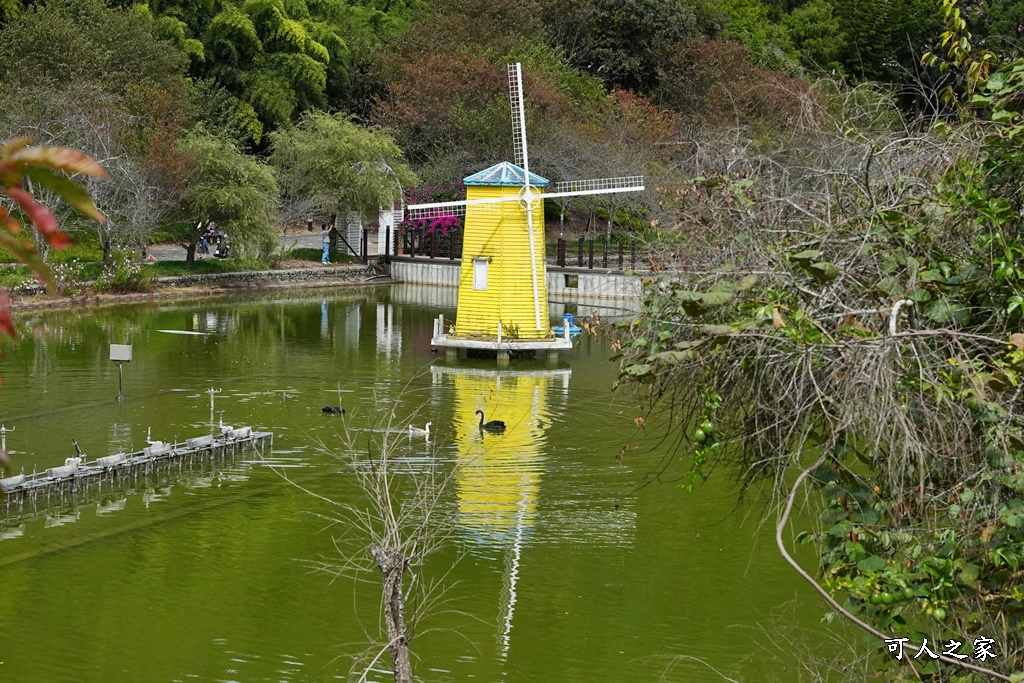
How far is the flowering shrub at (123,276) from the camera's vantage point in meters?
33.7

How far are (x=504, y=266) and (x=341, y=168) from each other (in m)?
14.3

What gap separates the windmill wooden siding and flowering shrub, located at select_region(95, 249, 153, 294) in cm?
1063

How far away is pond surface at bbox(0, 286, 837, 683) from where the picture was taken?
1216cm

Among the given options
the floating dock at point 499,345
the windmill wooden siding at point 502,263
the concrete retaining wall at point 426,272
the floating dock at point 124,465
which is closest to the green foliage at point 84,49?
the concrete retaining wall at point 426,272

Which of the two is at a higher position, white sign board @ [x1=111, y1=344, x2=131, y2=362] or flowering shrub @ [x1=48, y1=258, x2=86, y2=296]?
flowering shrub @ [x1=48, y1=258, x2=86, y2=296]

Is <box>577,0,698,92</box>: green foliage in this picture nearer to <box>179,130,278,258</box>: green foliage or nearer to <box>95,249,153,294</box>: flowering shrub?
<box>179,130,278,258</box>: green foliage

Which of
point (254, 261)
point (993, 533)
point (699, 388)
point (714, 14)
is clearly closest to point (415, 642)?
point (699, 388)

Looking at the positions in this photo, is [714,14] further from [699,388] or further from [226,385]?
[699,388]

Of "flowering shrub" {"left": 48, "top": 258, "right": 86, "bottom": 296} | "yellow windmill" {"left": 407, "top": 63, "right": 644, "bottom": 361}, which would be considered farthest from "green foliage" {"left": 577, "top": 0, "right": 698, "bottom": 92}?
"yellow windmill" {"left": 407, "top": 63, "right": 644, "bottom": 361}

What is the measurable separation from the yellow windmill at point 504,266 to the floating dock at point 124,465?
29.0ft

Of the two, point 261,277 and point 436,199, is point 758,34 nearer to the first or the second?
point 436,199

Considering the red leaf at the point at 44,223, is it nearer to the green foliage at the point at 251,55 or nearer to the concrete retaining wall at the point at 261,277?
the concrete retaining wall at the point at 261,277

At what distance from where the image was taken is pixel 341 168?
40.8 metres

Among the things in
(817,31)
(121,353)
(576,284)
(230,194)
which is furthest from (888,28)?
(121,353)
